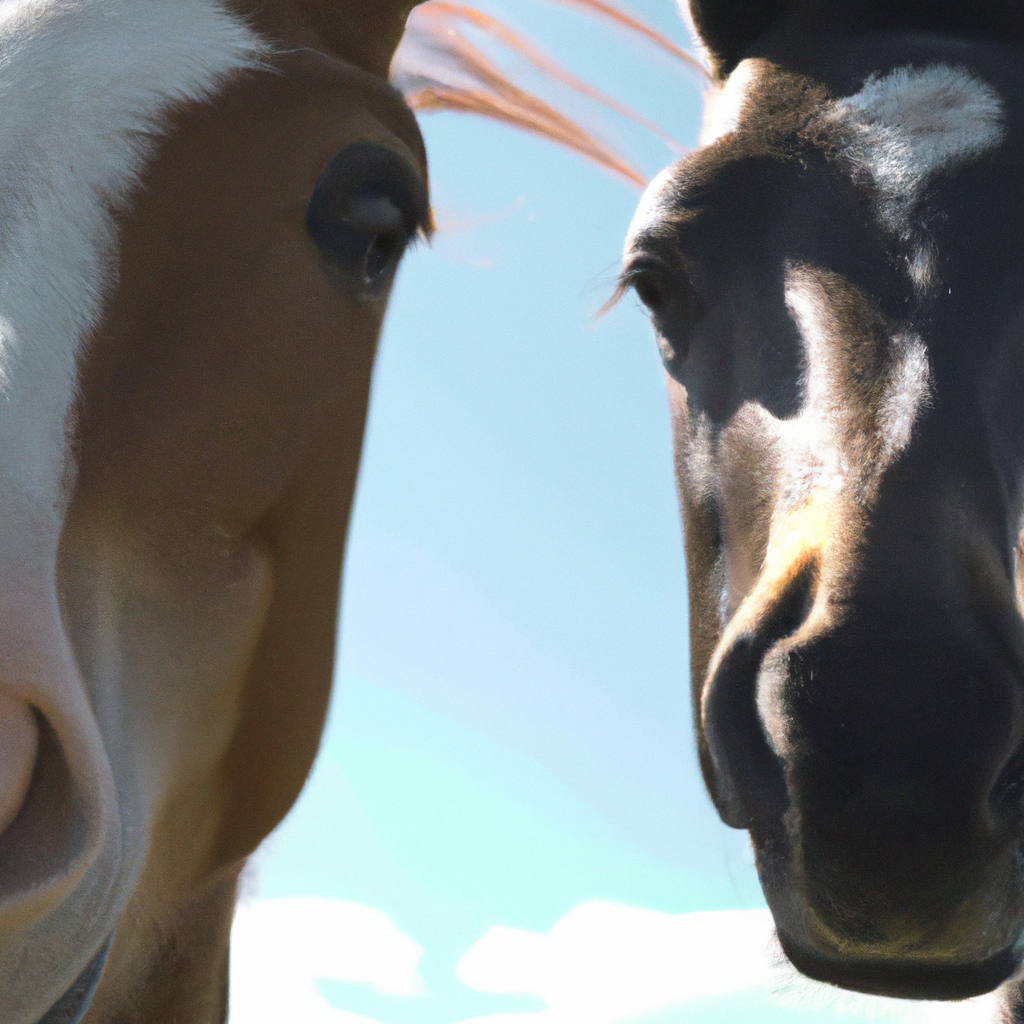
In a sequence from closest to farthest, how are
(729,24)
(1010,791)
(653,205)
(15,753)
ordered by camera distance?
(15,753), (1010,791), (653,205), (729,24)

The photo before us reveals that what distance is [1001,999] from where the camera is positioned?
102 inches

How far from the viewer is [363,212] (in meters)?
2.39

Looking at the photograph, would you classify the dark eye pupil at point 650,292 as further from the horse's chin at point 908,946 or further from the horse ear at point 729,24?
the horse's chin at point 908,946

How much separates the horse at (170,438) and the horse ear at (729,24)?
78 centimetres

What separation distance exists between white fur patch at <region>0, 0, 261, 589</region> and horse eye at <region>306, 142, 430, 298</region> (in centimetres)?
29

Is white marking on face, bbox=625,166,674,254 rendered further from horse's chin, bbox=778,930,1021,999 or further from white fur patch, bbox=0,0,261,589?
horse's chin, bbox=778,930,1021,999

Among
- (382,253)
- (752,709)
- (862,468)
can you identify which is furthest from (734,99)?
(752,709)

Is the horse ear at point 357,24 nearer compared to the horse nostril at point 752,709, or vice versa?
the horse nostril at point 752,709

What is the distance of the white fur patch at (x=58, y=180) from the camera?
5.51ft

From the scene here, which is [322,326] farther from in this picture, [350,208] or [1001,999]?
[1001,999]

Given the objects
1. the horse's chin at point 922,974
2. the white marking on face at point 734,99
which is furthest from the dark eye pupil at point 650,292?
the horse's chin at point 922,974

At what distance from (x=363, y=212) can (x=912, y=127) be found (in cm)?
108

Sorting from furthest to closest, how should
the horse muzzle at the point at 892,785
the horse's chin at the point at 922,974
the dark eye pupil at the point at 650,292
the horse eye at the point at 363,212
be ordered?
the dark eye pupil at the point at 650,292, the horse eye at the point at 363,212, the horse's chin at the point at 922,974, the horse muzzle at the point at 892,785

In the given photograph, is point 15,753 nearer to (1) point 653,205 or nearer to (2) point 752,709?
(2) point 752,709
